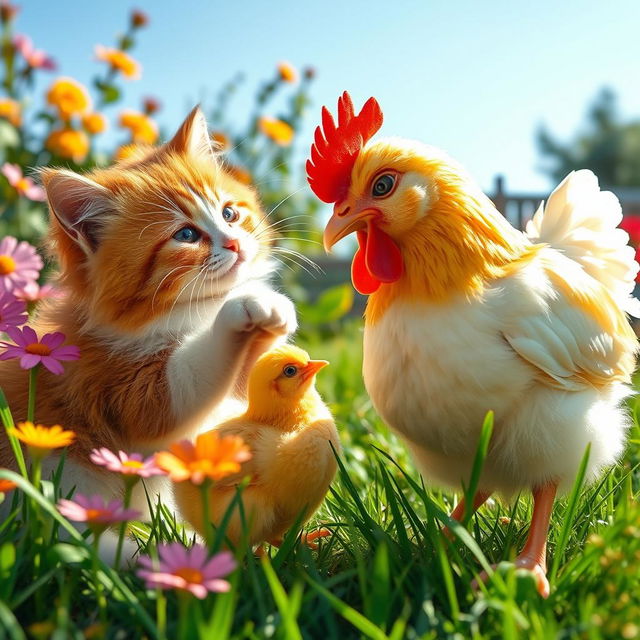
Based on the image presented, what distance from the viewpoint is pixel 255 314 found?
146cm

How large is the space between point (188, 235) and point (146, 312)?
0.66ft

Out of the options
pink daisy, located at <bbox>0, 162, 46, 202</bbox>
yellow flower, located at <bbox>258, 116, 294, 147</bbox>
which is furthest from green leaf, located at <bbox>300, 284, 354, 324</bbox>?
pink daisy, located at <bbox>0, 162, 46, 202</bbox>

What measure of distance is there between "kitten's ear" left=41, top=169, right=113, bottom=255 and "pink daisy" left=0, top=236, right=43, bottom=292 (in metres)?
0.31

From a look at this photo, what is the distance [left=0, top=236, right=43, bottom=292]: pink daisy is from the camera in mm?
1896

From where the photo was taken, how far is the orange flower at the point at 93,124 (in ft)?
13.0

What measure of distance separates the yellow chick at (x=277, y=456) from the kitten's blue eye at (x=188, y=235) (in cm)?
36

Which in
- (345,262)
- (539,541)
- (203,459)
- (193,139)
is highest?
(193,139)

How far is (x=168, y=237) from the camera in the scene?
1.66 meters

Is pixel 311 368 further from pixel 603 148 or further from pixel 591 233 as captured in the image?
pixel 603 148

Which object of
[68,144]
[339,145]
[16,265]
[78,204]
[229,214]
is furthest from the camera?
[68,144]

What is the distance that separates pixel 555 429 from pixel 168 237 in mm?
927

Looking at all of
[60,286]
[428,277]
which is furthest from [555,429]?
[60,286]

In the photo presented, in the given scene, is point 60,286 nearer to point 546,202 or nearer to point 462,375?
point 462,375

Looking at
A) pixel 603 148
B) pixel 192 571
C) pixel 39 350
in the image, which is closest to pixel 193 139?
pixel 39 350
